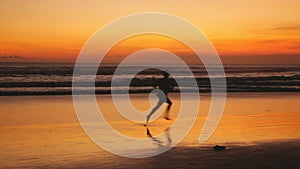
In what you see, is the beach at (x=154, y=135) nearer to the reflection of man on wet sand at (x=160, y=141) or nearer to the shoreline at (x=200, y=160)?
the shoreline at (x=200, y=160)

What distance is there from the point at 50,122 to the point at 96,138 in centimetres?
412

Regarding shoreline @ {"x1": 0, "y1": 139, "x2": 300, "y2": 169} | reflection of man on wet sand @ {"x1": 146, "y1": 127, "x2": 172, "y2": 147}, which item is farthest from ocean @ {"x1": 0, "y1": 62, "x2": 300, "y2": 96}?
shoreline @ {"x1": 0, "y1": 139, "x2": 300, "y2": 169}

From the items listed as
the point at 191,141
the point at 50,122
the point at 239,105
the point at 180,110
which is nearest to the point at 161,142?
the point at 191,141

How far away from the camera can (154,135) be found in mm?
14148

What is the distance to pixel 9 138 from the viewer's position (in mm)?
13008

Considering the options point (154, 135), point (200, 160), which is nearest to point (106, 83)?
point (154, 135)

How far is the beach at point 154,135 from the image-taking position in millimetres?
10055

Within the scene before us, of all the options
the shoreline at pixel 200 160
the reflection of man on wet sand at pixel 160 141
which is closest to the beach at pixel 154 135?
the shoreline at pixel 200 160

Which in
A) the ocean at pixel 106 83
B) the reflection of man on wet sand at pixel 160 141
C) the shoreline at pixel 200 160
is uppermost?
the ocean at pixel 106 83

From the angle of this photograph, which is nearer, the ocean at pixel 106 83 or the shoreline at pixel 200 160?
the shoreline at pixel 200 160

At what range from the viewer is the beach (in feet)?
33.0

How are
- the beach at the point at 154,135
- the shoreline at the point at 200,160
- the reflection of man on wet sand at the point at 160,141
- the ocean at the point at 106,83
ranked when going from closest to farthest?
1. the shoreline at the point at 200,160
2. the beach at the point at 154,135
3. the reflection of man on wet sand at the point at 160,141
4. the ocean at the point at 106,83

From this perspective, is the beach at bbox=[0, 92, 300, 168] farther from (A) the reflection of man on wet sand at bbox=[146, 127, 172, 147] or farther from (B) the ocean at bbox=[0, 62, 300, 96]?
(B) the ocean at bbox=[0, 62, 300, 96]

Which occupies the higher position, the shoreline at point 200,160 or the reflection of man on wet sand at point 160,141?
the reflection of man on wet sand at point 160,141
